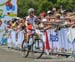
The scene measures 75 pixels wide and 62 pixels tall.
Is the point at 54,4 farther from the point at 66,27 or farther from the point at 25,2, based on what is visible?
the point at 66,27

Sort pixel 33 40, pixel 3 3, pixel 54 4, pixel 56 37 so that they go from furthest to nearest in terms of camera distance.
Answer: pixel 54 4, pixel 3 3, pixel 56 37, pixel 33 40

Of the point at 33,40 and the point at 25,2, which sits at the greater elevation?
the point at 25,2

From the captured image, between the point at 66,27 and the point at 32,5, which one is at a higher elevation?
the point at 32,5

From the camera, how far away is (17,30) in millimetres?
22656

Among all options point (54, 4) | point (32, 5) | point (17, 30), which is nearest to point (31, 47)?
point (17, 30)

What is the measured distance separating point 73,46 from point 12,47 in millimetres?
8467

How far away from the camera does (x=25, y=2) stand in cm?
5797

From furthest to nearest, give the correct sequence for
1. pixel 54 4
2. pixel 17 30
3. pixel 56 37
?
pixel 54 4 < pixel 17 30 < pixel 56 37

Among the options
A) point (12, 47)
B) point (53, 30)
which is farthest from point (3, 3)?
point (53, 30)

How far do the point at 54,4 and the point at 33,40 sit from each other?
99.2 ft

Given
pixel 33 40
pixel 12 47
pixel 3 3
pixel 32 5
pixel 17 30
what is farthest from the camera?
pixel 32 5

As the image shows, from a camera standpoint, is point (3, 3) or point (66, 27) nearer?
point (66, 27)

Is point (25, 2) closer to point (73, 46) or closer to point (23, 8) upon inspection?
point (23, 8)

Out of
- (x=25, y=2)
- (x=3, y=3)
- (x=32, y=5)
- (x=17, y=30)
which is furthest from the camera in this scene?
(x=25, y=2)
